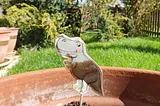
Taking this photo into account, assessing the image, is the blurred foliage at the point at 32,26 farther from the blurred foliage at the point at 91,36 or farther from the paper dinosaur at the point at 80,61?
the paper dinosaur at the point at 80,61

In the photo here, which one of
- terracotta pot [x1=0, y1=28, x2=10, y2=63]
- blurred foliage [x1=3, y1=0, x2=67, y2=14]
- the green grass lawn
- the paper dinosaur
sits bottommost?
the green grass lawn

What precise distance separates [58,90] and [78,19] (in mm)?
5426

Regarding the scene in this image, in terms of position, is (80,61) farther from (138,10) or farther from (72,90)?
(138,10)

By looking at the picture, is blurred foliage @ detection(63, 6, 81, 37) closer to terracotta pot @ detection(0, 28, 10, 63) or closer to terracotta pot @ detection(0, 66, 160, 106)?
terracotta pot @ detection(0, 28, 10, 63)

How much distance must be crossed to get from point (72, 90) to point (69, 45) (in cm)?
52

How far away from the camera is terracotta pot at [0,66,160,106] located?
1.59 metres

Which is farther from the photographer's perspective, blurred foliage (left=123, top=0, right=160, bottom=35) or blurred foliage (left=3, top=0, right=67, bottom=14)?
blurred foliage (left=123, top=0, right=160, bottom=35)

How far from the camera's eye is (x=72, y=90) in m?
1.72

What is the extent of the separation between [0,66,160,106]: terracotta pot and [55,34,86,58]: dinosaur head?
43cm

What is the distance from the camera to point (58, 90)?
5.60 ft

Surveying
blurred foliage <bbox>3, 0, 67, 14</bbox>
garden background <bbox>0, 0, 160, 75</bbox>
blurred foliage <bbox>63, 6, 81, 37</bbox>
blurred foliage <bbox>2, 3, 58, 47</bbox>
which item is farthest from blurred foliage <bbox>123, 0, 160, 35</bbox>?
blurred foliage <bbox>2, 3, 58, 47</bbox>

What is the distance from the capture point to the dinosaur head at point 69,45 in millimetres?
1250

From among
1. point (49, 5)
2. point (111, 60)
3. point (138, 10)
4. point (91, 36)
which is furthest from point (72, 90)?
point (138, 10)

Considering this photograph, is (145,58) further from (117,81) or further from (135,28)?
(135,28)
